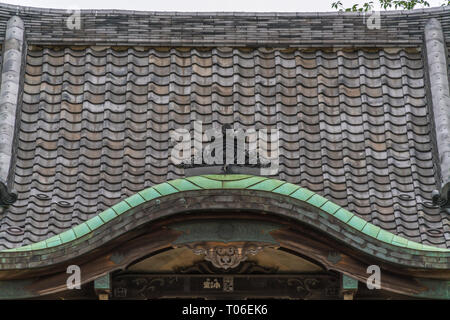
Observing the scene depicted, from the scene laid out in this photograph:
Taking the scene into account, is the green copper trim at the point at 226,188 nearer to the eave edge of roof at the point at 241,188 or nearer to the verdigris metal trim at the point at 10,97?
the eave edge of roof at the point at 241,188

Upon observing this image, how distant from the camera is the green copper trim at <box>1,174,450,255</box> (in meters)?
13.1

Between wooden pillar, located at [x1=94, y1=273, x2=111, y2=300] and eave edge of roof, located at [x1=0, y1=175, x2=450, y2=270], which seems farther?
wooden pillar, located at [x1=94, y1=273, x2=111, y2=300]

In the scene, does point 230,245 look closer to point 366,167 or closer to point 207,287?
point 207,287

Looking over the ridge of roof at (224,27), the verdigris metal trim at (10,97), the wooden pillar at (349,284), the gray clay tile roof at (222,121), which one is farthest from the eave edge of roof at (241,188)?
the ridge of roof at (224,27)

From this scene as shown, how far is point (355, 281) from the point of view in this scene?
13.1 meters

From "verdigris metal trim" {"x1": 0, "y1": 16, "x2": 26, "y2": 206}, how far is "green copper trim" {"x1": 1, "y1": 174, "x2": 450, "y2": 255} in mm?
1642

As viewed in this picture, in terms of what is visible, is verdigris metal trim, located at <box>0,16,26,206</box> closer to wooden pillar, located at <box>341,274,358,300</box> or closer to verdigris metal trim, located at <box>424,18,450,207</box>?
wooden pillar, located at <box>341,274,358,300</box>

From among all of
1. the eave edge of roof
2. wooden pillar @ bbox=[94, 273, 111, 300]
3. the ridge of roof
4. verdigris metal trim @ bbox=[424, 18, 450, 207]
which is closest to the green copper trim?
the eave edge of roof

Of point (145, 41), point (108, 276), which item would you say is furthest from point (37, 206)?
point (145, 41)

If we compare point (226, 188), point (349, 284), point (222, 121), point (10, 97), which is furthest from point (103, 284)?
point (10, 97)

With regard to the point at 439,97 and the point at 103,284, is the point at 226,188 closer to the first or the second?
the point at 103,284

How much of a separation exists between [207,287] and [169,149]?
2374mm

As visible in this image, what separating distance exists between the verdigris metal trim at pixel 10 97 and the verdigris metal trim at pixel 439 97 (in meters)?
4.77
